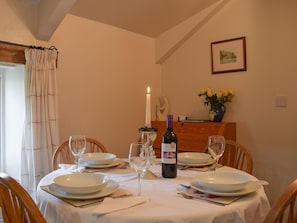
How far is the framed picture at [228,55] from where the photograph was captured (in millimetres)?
3037

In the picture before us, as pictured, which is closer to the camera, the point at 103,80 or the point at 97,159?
the point at 97,159

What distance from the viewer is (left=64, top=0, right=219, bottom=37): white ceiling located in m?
2.76

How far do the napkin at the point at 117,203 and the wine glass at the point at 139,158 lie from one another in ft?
0.35

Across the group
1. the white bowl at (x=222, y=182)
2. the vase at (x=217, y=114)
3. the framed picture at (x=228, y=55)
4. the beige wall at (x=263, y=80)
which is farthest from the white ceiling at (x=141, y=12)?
the white bowl at (x=222, y=182)

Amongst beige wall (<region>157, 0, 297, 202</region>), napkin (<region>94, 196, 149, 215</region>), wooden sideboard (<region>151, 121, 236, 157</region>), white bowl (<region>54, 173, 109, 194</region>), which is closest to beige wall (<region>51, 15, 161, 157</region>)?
wooden sideboard (<region>151, 121, 236, 157</region>)

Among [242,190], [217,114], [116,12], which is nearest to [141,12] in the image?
[116,12]

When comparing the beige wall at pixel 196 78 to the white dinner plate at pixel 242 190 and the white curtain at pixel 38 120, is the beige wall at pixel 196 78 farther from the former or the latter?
the white dinner plate at pixel 242 190

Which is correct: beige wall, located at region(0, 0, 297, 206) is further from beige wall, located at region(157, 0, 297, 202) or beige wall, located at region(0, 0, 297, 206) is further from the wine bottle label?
the wine bottle label

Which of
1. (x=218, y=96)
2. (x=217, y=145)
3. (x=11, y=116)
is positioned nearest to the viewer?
(x=217, y=145)

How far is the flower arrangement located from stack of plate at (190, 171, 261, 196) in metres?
1.73

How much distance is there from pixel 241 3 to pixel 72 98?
79.7 inches

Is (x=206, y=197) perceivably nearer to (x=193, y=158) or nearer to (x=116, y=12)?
(x=193, y=158)

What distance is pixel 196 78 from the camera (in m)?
3.41

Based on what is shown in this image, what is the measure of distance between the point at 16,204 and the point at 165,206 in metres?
0.54
